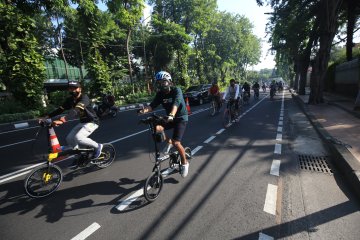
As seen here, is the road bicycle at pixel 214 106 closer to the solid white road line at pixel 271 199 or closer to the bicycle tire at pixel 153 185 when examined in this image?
the solid white road line at pixel 271 199

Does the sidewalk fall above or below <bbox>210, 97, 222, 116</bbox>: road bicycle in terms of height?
below

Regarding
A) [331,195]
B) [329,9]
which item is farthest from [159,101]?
[329,9]

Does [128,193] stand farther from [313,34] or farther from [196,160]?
[313,34]

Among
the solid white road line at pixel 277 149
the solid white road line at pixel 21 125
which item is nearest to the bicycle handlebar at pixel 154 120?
the solid white road line at pixel 277 149

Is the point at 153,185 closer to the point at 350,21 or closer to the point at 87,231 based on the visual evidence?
the point at 87,231

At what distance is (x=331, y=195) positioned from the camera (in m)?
3.67

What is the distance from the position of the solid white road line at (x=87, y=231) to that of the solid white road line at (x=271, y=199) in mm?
2400

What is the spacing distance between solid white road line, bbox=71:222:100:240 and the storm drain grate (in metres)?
4.19

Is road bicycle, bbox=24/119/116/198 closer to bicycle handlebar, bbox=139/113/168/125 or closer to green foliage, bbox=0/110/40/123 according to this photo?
bicycle handlebar, bbox=139/113/168/125

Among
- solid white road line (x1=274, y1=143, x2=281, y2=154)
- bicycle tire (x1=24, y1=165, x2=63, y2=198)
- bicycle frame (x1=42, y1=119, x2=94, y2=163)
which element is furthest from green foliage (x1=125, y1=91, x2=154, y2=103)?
bicycle tire (x1=24, y1=165, x2=63, y2=198)

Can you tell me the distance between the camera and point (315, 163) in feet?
16.8

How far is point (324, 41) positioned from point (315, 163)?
13251 mm

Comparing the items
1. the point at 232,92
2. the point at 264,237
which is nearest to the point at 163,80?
the point at 264,237

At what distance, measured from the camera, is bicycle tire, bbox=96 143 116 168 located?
17.2 ft
